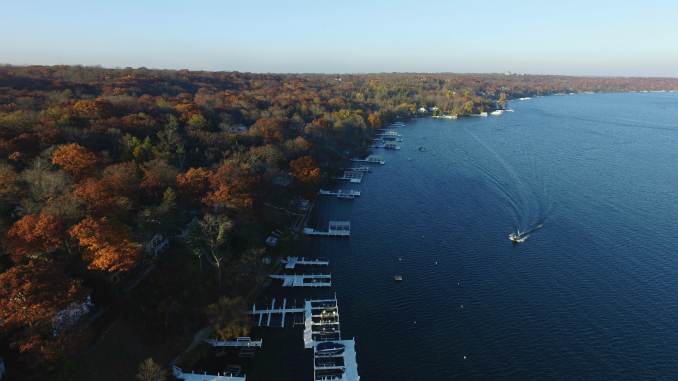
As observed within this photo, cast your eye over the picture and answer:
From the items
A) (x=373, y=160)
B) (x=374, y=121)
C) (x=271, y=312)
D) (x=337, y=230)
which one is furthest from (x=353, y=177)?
(x=374, y=121)

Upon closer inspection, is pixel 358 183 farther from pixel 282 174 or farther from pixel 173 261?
pixel 173 261

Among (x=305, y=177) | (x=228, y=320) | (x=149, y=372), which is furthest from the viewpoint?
(x=305, y=177)

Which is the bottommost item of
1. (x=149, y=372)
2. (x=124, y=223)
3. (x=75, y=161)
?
(x=149, y=372)

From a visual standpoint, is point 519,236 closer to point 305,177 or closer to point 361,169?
point 305,177

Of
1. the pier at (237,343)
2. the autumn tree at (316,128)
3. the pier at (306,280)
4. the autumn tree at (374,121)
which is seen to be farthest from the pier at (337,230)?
the autumn tree at (374,121)

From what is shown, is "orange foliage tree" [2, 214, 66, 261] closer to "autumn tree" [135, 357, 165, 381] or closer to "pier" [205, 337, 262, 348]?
"autumn tree" [135, 357, 165, 381]
